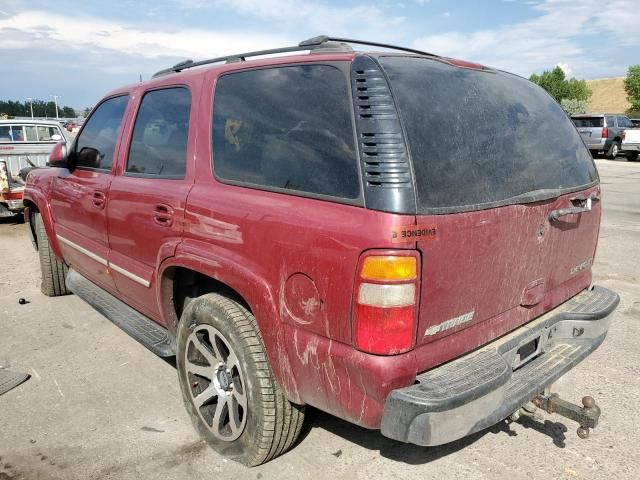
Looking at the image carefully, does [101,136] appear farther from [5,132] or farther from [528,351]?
[5,132]

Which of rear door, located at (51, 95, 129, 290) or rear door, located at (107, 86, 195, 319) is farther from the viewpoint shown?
rear door, located at (51, 95, 129, 290)

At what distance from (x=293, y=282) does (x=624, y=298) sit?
4.30m

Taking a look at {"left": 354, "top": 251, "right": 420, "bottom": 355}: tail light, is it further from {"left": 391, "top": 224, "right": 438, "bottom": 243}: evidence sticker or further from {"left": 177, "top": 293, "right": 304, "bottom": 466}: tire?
{"left": 177, "top": 293, "right": 304, "bottom": 466}: tire

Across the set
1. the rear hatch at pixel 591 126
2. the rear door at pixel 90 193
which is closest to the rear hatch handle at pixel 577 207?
the rear door at pixel 90 193

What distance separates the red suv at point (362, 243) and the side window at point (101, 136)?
0.49 m

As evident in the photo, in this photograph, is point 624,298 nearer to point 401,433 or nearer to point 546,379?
point 546,379

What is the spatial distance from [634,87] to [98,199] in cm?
7143

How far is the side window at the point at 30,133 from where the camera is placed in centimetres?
1060

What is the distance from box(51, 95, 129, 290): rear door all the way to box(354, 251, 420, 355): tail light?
7.57ft

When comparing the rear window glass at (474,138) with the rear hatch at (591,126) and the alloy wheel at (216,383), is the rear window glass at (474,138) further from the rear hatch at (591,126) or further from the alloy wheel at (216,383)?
the rear hatch at (591,126)

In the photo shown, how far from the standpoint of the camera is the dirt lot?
2.71m

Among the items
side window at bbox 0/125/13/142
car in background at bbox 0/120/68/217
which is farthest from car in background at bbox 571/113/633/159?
side window at bbox 0/125/13/142

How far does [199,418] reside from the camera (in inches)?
116

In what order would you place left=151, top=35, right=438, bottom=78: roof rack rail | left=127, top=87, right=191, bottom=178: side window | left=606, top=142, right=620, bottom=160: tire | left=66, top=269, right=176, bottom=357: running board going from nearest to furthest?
left=151, top=35, right=438, bottom=78: roof rack rail, left=127, top=87, right=191, bottom=178: side window, left=66, top=269, right=176, bottom=357: running board, left=606, top=142, right=620, bottom=160: tire
